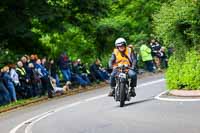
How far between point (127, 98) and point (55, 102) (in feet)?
19.8

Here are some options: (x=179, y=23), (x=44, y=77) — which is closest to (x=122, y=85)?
(x=179, y=23)

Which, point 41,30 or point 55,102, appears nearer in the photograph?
point 55,102

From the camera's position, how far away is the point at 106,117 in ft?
54.7

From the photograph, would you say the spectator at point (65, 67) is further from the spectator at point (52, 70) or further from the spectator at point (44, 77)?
the spectator at point (44, 77)

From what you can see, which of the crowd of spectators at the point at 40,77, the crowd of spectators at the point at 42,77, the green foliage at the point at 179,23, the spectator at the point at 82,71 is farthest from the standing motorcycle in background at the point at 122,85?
the spectator at the point at 82,71

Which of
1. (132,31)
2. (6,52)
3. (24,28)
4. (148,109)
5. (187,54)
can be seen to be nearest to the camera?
(148,109)

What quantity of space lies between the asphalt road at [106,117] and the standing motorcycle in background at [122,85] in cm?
31

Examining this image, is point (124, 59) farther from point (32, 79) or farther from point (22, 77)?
point (32, 79)

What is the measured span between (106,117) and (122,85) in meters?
2.02

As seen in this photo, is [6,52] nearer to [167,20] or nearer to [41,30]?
[41,30]

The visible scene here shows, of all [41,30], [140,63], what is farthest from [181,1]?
[140,63]

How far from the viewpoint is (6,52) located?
31.0 metres

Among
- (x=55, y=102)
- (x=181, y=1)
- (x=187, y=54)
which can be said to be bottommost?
(x=55, y=102)

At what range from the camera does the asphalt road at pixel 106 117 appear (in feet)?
46.7
